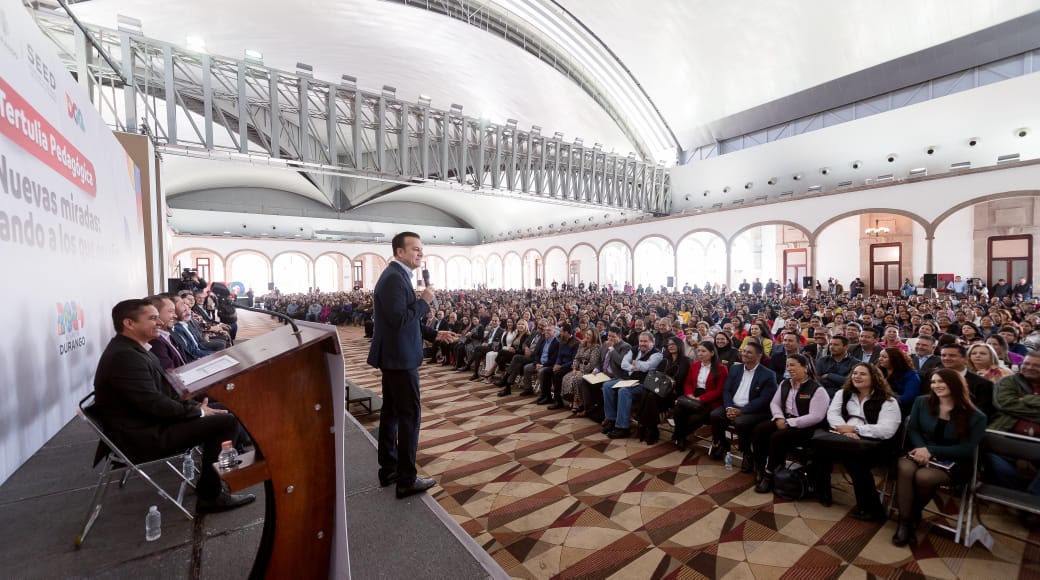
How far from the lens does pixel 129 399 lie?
6.86ft

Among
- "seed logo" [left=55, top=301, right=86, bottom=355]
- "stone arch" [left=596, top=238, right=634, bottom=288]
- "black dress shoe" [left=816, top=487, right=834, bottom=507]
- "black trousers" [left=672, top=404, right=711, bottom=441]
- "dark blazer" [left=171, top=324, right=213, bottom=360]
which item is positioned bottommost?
"black dress shoe" [left=816, top=487, right=834, bottom=507]

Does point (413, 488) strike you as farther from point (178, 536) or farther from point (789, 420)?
point (789, 420)

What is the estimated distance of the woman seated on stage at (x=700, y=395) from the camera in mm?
4004

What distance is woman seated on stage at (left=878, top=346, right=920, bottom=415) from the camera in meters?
3.46

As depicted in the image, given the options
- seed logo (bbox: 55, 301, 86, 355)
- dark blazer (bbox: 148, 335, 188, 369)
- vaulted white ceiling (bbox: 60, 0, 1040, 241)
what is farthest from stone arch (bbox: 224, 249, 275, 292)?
dark blazer (bbox: 148, 335, 188, 369)

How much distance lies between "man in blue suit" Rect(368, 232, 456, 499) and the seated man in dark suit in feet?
2.81

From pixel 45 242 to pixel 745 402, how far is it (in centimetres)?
551

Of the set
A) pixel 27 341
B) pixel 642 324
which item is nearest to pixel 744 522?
pixel 642 324

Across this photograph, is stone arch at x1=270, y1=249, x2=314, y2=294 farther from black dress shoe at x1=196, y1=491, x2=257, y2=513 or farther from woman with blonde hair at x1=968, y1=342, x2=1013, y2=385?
woman with blonde hair at x1=968, y1=342, x2=1013, y2=385

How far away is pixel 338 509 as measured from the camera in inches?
57.2

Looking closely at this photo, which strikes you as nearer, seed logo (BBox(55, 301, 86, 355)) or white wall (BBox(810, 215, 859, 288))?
seed logo (BBox(55, 301, 86, 355))

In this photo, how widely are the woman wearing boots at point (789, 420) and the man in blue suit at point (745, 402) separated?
0.11 meters

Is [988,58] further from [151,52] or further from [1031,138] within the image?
[151,52]

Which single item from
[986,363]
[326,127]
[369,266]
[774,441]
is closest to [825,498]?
[774,441]
